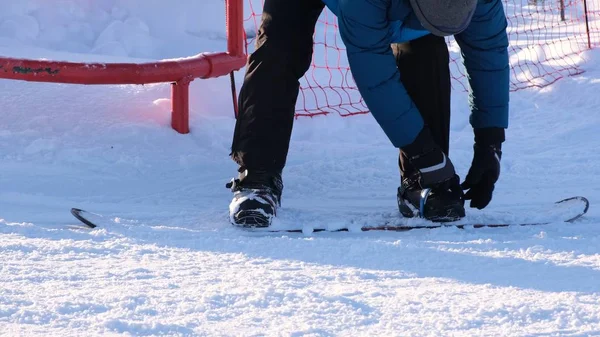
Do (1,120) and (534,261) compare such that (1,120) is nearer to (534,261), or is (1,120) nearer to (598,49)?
(534,261)

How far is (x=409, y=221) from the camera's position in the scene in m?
2.71

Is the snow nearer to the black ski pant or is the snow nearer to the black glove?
the black glove

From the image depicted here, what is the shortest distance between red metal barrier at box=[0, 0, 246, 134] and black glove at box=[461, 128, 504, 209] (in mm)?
1486

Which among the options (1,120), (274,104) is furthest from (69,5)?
(274,104)

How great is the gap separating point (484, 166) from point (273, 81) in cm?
70

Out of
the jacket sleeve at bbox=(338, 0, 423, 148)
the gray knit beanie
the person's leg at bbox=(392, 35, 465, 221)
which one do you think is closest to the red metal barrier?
the person's leg at bbox=(392, 35, 465, 221)

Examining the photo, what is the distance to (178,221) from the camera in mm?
2768

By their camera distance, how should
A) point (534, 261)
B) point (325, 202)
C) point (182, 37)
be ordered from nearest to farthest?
point (534, 261), point (325, 202), point (182, 37)

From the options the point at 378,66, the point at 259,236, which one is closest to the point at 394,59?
the point at 378,66

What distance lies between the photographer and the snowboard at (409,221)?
2.63m

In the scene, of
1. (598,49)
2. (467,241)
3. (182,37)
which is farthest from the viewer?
(182,37)

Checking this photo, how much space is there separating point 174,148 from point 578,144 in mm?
1823

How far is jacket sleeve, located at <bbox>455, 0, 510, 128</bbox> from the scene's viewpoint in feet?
8.36

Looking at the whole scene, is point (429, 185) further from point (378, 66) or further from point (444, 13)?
point (444, 13)
